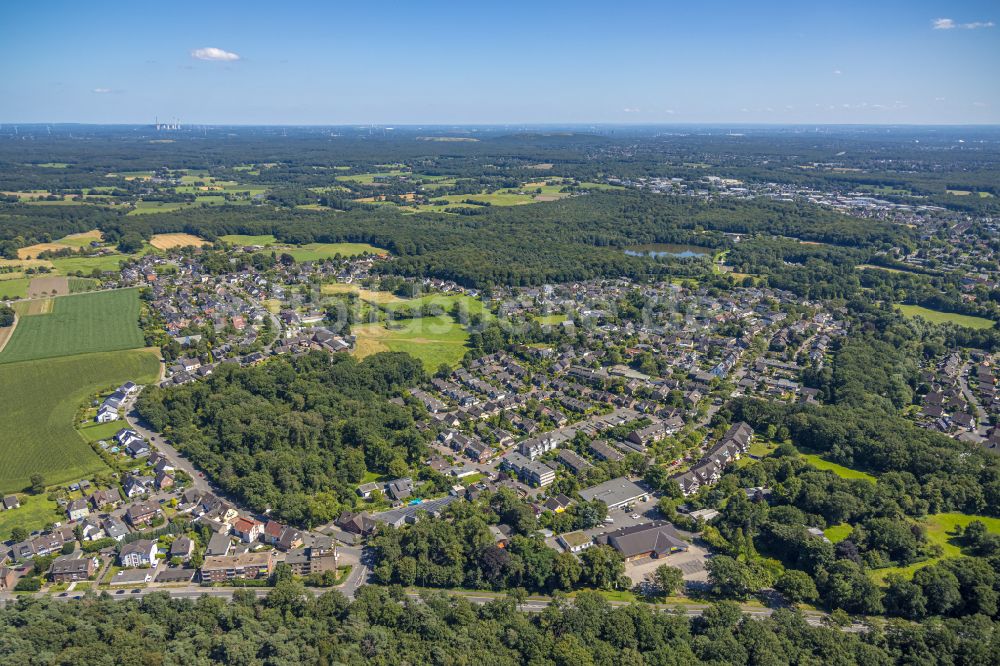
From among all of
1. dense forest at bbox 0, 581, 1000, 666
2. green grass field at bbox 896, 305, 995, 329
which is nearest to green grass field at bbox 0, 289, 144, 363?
dense forest at bbox 0, 581, 1000, 666

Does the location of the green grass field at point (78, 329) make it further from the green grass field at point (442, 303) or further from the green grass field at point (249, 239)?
the green grass field at point (249, 239)

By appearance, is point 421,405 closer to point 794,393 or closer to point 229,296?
point 794,393

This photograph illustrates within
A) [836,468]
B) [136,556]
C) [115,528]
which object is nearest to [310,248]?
[115,528]

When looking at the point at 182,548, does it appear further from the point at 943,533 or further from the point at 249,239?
the point at 249,239

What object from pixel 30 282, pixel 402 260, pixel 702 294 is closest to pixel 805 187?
pixel 702 294

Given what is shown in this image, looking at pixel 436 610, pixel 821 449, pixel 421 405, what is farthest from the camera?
pixel 421 405

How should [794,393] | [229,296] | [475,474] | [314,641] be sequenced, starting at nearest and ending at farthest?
[314,641] < [475,474] < [794,393] < [229,296]
